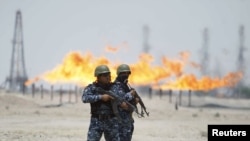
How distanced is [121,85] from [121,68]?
92 centimetres

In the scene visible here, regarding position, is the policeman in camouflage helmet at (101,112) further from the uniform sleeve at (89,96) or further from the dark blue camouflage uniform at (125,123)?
the dark blue camouflage uniform at (125,123)

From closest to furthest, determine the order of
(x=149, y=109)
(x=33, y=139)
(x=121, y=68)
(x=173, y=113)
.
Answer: (x=121, y=68), (x=33, y=139), (x=173, y=113), (x=149, y=109)

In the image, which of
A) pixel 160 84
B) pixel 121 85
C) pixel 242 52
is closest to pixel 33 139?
pixel 121 85

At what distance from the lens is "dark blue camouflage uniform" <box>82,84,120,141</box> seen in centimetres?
1118

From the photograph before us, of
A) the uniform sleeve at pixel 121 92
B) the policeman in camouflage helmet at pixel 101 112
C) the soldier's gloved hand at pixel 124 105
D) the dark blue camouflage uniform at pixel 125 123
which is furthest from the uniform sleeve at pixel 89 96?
the dark blue camouflage uniform at pixel 125 123

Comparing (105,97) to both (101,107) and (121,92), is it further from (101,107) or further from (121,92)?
(121,92)

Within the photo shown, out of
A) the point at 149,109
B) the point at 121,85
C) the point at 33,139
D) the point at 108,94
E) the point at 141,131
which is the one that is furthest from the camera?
the point at 149,109

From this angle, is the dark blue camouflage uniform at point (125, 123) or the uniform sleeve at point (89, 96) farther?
the dark blue camouflage uniform at point (125, 123)

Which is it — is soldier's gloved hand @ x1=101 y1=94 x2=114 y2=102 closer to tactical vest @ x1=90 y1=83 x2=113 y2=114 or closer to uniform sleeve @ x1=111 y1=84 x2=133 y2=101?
tactical vest @ x1=90 y1=83 x2=113 y2=114

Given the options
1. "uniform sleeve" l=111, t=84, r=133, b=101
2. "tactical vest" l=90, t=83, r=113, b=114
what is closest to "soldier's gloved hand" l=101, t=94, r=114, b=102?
"tactical vest" l=90, t=83, r=113, b=114

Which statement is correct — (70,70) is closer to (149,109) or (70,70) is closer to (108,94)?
(149,109)

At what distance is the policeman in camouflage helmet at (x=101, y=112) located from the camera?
11180 mm

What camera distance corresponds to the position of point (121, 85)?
12.7 m

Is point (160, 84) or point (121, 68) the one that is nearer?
point (121, 68)
